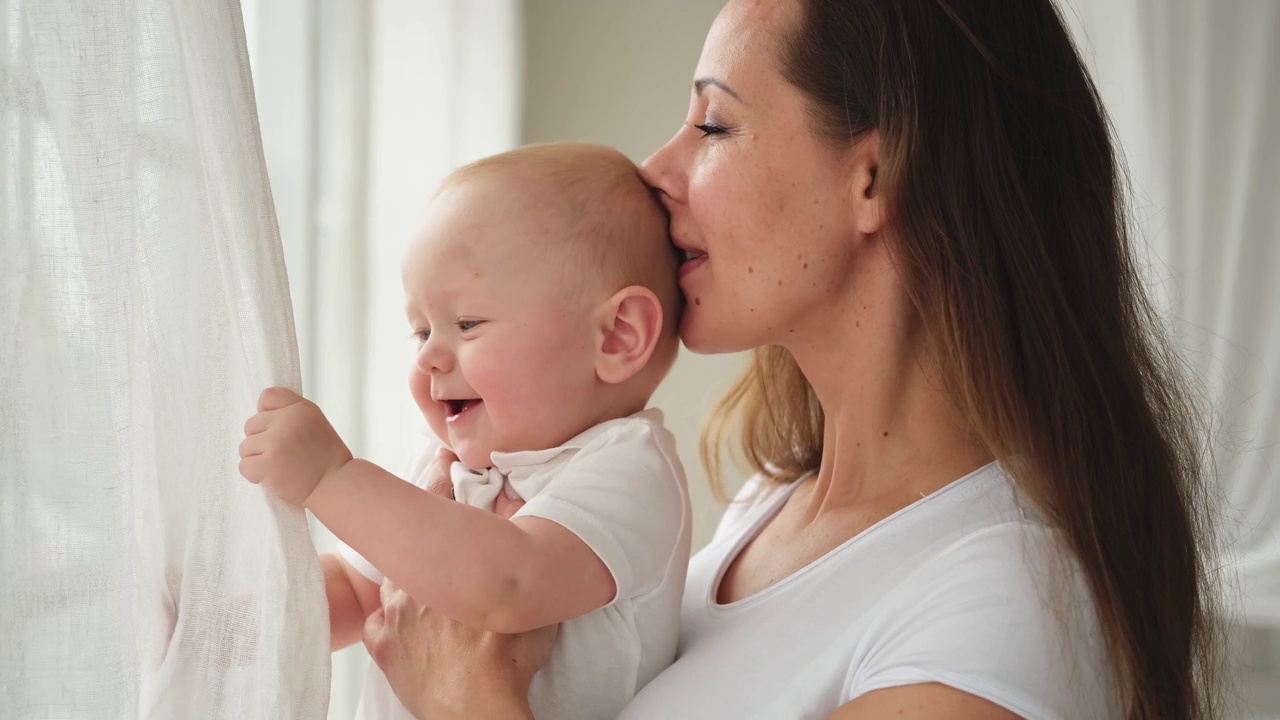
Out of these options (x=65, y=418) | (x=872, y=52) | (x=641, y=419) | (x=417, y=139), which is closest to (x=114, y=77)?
(x=65, y=418)

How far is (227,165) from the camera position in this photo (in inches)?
31.1

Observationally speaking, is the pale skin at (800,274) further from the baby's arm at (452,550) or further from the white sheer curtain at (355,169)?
the white sheer curtain at (355,169)

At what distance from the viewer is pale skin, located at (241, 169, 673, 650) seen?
0.97m

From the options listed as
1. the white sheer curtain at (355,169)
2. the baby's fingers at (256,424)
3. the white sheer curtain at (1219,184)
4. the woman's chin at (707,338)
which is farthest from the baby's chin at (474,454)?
the white sheer curtain at (1219,184)

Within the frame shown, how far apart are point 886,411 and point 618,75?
2428mm

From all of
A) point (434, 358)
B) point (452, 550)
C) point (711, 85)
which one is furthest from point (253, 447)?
point (711, 85)

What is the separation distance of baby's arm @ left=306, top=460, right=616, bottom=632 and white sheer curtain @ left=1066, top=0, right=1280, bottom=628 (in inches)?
89.0

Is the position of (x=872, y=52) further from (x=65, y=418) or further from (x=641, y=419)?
(x=65, y=418)

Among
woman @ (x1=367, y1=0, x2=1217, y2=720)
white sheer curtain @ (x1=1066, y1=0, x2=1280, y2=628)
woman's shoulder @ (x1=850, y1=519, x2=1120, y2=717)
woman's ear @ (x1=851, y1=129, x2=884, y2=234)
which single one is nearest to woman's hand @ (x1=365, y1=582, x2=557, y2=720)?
woman @ (x1=367, y1=0, x2=1217, y2=720)

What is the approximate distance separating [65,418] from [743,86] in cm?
84

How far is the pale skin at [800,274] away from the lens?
48.4 inches

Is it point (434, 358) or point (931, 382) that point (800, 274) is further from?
point (434, 358)

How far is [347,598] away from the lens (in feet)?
4.11

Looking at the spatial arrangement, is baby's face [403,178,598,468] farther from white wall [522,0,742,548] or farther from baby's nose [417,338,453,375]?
white wall [522,0,742,548]
